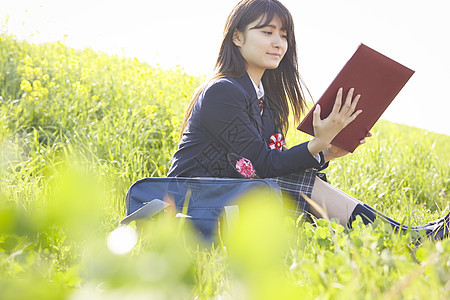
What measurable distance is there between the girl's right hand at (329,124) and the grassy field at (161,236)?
0.35 meters

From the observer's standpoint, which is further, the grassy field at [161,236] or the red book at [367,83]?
the red book at [367,83]

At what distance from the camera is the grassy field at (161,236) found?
32 centimetres

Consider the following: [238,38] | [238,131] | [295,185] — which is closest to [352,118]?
[295,185]

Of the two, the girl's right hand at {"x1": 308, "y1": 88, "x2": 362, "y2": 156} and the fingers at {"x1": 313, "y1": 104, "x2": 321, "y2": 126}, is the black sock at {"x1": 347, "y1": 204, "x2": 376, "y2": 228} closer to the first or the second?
the girl's right hand at {"x1": 308, "y1": 88, "x2": 362, "y2": 156}

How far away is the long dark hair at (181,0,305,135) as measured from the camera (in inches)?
98.0

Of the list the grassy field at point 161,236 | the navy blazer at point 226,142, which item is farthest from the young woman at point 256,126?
the grassy field at point 161,236

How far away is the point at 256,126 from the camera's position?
7.99ft

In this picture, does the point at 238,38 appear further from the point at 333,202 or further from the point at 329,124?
the point at 333,202

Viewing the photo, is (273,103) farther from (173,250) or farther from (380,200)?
(173,250)

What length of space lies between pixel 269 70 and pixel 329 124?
0.80m

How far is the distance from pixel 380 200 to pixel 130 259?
141 inches

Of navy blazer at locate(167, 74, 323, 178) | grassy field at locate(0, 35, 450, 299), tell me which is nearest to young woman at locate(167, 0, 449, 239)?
navy blazer at locate(167, 74, 323, 178)

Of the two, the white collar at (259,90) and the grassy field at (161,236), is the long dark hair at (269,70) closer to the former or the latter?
the white collar at (259,90)

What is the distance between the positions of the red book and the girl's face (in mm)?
445
